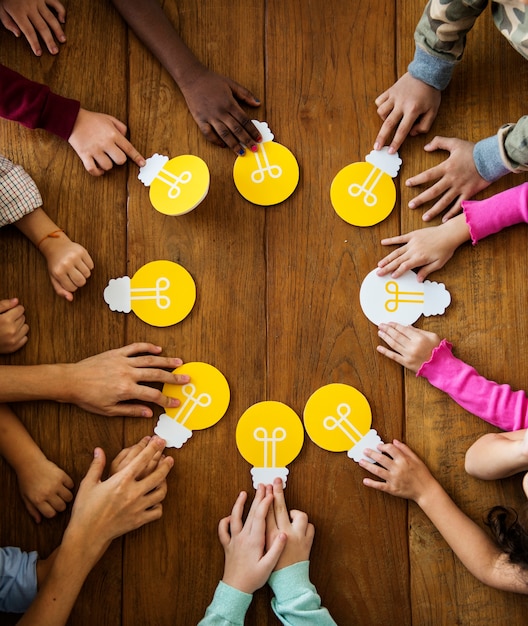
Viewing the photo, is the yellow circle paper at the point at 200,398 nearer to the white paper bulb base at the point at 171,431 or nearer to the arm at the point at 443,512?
the white paper bulb base at the point at 171,431

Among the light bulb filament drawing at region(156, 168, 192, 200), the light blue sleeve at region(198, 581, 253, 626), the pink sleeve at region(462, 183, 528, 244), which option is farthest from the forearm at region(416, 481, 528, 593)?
the light bulb filament drawing at region(156, 168, 192, 200)

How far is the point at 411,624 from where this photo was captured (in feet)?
3.58

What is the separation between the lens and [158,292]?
1.12m

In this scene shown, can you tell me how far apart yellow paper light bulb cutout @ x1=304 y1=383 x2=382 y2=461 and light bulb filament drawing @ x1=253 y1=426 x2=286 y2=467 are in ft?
0.15

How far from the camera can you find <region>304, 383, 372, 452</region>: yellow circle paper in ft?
3.60

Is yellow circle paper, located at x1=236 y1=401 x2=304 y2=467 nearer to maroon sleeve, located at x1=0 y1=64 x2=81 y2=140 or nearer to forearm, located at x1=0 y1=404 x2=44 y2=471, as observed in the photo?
forearm, located at x1=0 y1=404 x2=44 y2=471

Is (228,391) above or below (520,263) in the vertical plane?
below

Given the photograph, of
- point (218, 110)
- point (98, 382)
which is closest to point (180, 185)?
point (218, 110)

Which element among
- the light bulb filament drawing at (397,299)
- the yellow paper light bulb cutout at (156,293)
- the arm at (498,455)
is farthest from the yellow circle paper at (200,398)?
the arm at (498,455)

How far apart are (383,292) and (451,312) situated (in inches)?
4.9

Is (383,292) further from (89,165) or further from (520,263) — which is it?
(89,165)

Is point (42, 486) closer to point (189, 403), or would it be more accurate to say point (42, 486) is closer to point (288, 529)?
→ point (189, 403)

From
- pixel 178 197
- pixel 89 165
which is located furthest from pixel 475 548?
pixel 89 165

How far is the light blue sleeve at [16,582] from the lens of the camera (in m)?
1.03
